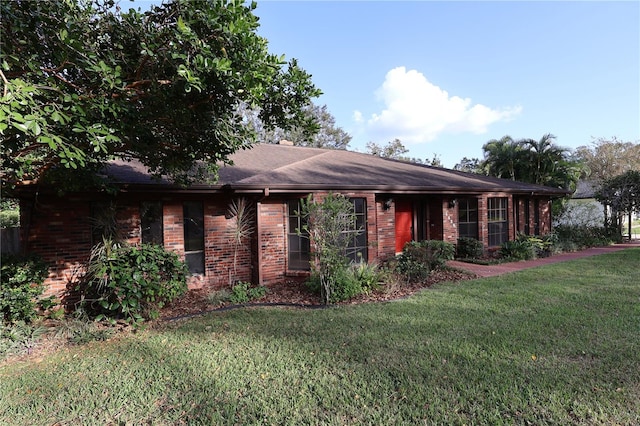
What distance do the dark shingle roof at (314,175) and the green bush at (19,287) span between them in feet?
6.73

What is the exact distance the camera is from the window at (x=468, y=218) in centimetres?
1221

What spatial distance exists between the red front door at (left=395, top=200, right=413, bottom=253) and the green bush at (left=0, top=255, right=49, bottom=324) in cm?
952

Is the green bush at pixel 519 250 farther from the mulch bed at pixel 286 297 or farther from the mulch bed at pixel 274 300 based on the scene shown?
the mulch bed at pixel 286 297

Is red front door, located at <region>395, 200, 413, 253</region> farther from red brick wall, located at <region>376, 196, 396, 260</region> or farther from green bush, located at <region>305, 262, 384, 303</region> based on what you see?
green bush, located at <region>305, 262, 384, 303</region>

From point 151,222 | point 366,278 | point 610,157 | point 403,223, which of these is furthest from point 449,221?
point 610,157

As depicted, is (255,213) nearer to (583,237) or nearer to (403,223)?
(403,223)

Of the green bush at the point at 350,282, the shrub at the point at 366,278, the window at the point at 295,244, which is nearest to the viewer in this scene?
the green bush at the point at 350,282

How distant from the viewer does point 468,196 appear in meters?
12.1

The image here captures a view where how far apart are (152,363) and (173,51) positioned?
12.1 ft

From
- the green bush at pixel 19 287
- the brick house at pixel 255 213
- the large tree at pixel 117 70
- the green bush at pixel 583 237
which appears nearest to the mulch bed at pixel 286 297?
the brick house at pixel 255 213

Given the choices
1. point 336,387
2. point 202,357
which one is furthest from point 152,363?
point 336,387

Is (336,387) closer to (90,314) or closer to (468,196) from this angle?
(90,314)

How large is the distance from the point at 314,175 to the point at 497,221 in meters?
7.57

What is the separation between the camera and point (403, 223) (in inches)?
470
